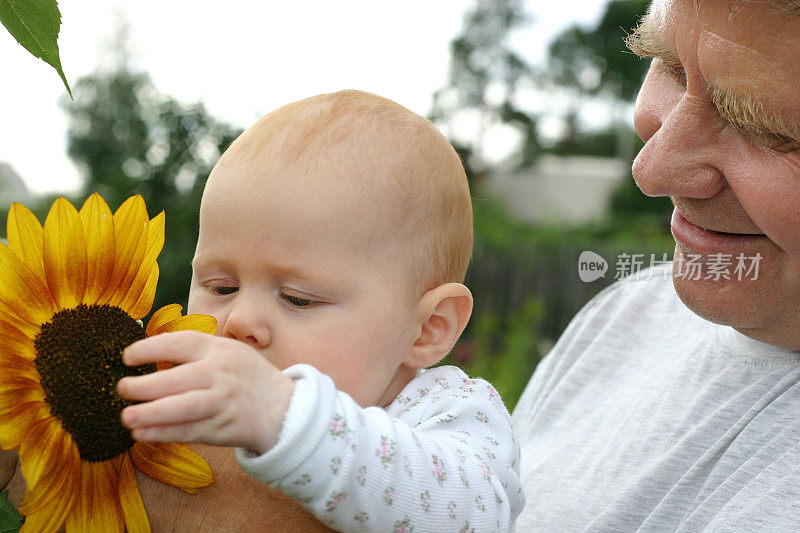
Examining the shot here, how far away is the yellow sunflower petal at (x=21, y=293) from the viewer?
0.88m

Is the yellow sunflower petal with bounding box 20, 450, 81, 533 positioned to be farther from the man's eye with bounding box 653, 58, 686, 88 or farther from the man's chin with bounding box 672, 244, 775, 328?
the man's eye with bounding box 653, 58, 686, 88

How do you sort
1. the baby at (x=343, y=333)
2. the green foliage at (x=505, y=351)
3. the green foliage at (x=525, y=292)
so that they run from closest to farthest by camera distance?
the baby at (x=343, y=333) → the green foliage at (x=505, y=351) → the green foliage at (x=525, y=292)

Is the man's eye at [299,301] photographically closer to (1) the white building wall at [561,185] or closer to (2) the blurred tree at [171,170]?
(2) the blurred tree at [171,170]

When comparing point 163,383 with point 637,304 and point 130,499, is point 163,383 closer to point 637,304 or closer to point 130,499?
point 130,499

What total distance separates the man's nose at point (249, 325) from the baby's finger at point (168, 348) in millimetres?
364

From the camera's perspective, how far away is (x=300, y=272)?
4.28 feet

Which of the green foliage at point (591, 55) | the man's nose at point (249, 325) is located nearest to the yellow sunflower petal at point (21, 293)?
the man's nose at point (249, 325)

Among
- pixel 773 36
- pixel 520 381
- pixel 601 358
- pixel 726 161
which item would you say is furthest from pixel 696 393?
pixel 520 381

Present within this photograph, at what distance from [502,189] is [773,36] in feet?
79.4

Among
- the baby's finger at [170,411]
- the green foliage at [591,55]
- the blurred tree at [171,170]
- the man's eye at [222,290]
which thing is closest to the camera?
the baby's finger at [170,411]

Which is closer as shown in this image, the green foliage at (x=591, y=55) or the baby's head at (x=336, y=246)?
the baby's head at (x=336, y=246)

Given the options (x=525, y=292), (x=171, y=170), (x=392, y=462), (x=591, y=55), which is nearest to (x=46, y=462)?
(x=392, y=462)

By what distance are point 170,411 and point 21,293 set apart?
234mm

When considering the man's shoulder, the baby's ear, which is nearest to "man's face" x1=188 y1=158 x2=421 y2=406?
the baby's ear
